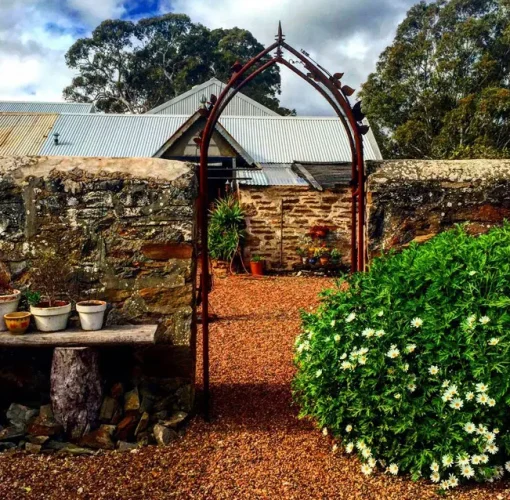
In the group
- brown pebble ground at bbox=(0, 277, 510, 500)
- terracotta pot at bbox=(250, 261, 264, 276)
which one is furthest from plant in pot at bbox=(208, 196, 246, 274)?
brown pebble ground at bbox=(0, 277, 510, 500)

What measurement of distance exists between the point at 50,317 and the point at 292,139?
41.9ft

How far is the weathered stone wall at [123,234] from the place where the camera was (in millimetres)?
4152

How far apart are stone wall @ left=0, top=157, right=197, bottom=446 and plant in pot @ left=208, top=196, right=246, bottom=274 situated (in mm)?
8329

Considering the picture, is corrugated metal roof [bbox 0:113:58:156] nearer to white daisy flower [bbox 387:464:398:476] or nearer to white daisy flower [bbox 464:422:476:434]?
white daisy flower [bbox 387:464:398:476]

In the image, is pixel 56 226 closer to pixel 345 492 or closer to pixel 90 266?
pixel 90 266

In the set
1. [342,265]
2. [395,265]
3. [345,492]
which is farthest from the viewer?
[342,265]

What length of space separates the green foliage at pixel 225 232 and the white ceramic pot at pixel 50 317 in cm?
867

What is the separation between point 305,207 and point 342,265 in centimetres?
151

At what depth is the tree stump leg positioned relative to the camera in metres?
3.72

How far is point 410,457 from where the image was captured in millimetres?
3270

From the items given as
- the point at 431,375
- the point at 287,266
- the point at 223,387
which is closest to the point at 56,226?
the point at 223,387

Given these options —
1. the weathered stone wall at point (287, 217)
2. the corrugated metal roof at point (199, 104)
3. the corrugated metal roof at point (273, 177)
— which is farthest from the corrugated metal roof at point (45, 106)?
the weathered stone wall at point (287, 217)

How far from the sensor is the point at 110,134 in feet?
52.0

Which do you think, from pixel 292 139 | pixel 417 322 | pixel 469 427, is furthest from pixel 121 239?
pixel 292 139
